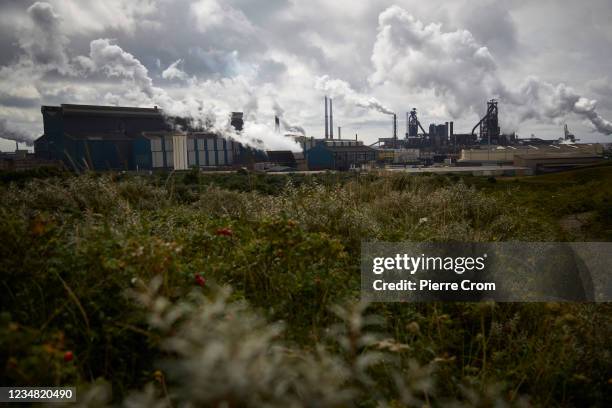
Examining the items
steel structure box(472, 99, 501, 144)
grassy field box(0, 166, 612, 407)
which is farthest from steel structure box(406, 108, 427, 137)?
grassy field box(0, 166, 612, 407)

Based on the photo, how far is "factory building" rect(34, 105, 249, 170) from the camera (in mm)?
34844

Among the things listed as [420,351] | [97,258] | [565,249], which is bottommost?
[420,351]

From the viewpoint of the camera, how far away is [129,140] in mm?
36781

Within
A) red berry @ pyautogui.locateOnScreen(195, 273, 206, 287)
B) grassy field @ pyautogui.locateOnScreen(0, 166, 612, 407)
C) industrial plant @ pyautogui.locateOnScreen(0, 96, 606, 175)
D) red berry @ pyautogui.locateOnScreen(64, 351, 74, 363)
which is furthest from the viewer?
industrial plant @ pyautogui.locateOnScreen(0, 96, 606, 175)

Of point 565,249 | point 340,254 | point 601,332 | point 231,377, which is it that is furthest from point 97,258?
point 565,249

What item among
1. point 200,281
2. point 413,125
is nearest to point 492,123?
point 413,125

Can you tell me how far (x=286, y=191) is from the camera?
5.32m

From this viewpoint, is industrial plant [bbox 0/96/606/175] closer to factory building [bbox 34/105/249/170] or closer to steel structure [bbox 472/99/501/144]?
factory building [bbox 34/105/249/170]

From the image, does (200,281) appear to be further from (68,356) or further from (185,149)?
(185,149)

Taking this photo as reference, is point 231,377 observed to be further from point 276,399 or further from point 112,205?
point 112,205

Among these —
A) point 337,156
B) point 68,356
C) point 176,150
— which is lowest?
point 68,356

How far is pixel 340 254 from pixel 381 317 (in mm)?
594

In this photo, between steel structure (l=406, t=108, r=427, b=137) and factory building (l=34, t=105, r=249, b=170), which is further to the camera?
steel structure (l=406, t=108, r=427, b=137)

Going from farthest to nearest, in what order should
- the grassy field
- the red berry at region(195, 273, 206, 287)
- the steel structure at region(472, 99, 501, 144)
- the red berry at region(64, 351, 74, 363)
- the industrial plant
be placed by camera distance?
the steel structure at region(472, 99, 501, 144) → the industrial plant → the red berry at region(195, 273, 206, 287) → the red berry at region(64, 351, 74, 363) → the grassy field
